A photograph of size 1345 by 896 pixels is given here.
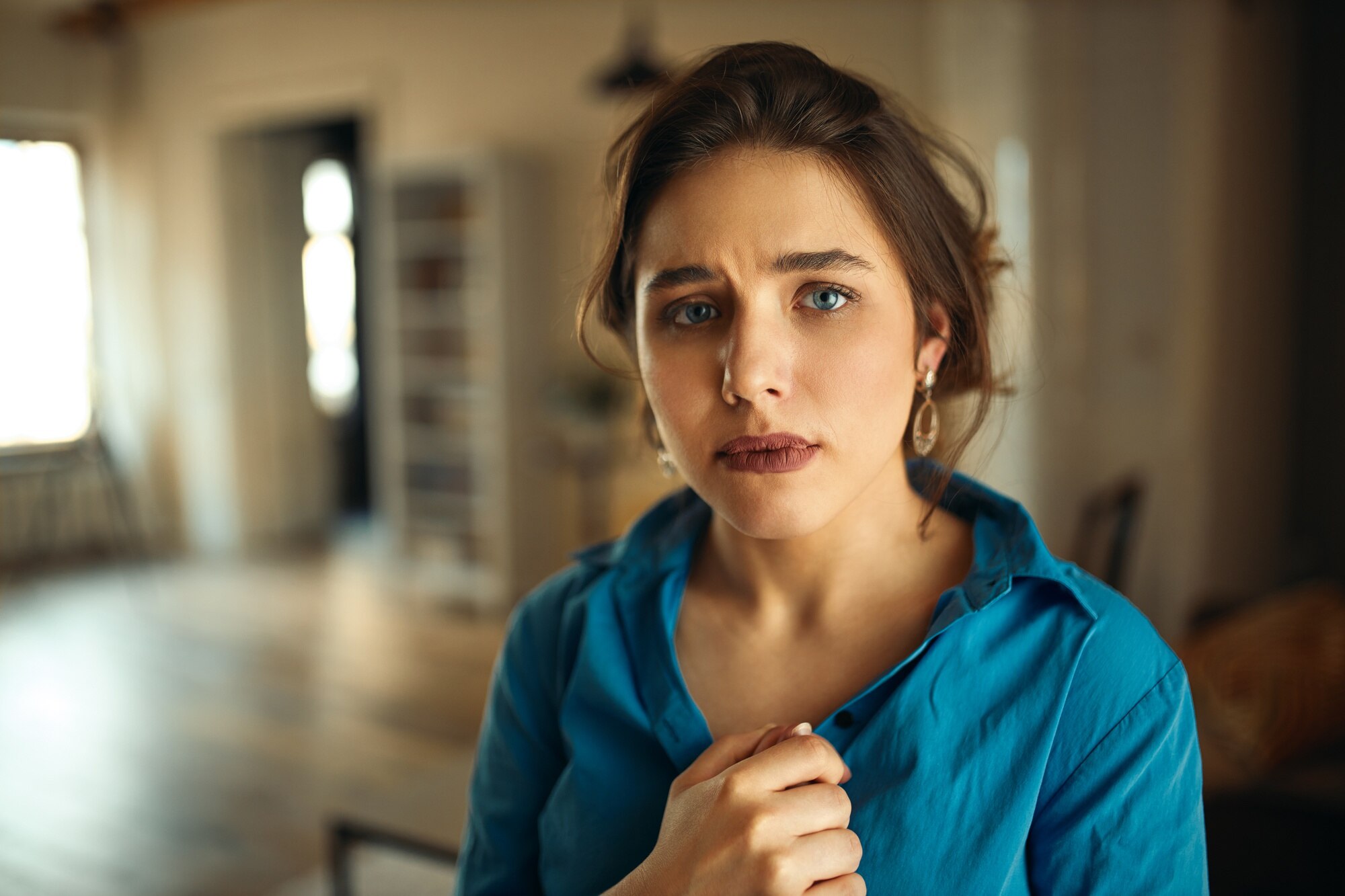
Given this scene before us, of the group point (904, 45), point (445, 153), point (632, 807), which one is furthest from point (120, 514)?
point (632, 807)

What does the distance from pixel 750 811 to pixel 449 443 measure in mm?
4924

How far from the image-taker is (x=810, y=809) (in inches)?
31.3

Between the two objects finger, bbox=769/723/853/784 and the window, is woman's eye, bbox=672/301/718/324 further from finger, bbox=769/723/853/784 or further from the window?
the window

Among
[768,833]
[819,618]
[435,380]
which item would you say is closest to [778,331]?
[819,618]

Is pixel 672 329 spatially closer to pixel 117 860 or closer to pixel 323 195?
pixel 117 860

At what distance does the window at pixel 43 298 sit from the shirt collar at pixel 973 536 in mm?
7035

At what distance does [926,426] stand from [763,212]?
282 mm

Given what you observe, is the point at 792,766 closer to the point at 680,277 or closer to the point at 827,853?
the point at 827,853

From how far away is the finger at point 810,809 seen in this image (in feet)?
2.58

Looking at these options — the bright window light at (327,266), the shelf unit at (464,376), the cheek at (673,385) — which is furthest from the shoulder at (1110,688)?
the bright window light at (327,266)

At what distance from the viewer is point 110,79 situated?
7078 mm

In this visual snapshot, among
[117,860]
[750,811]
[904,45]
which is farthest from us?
[904,45]

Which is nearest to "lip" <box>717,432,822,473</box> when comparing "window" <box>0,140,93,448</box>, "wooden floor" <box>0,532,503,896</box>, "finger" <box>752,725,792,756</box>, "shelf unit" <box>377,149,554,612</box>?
"finger" <box>752,725,792,756</box>

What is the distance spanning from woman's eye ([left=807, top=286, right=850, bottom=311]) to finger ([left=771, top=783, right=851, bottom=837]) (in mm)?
385
